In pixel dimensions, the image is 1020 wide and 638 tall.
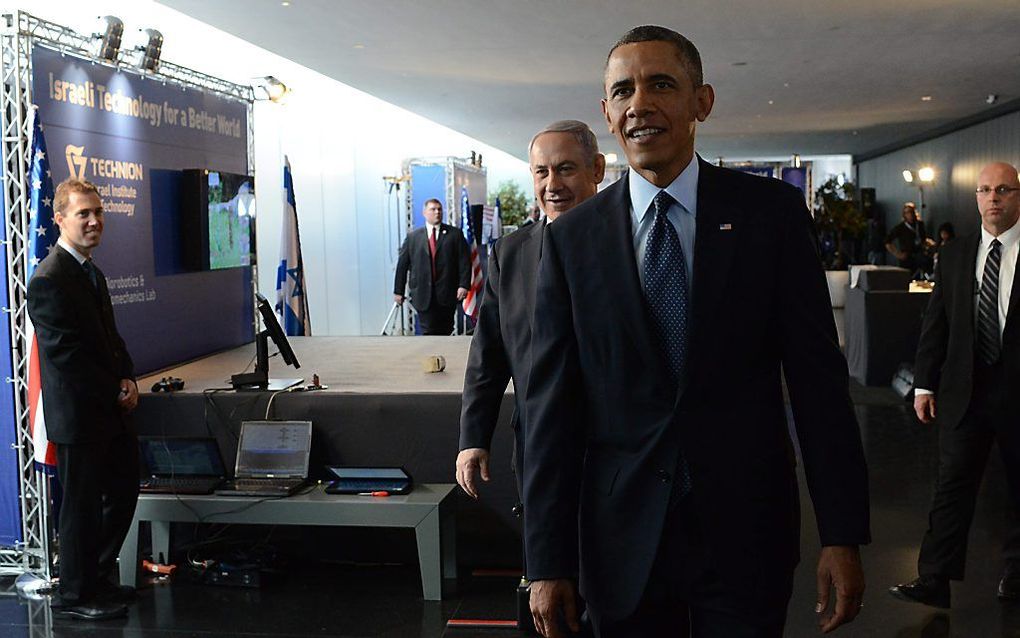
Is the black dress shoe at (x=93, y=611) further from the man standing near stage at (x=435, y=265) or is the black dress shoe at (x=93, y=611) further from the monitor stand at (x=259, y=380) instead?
the man standing near stage at (x=435, y=265)

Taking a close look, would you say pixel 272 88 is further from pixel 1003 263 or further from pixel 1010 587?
pixel 1010 587

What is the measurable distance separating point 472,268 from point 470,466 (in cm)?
868

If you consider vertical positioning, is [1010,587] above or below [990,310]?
below

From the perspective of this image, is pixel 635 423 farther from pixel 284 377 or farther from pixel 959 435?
pixel 284 377

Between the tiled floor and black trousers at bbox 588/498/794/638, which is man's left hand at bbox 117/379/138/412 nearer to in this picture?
the tiled floor

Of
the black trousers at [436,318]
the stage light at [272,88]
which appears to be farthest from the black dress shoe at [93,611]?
the black trousers at [436,318]

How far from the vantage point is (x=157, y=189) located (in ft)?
20.5

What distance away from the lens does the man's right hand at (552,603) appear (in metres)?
1.83

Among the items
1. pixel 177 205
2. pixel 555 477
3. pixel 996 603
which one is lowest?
pixel 996 603

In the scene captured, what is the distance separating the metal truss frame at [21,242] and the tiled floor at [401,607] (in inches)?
12.0

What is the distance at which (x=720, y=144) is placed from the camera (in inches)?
933

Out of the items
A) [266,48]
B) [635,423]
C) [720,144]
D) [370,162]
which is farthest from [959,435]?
[720,144]

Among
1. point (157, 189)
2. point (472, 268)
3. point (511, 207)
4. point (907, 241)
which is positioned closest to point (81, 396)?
point (157, 189)

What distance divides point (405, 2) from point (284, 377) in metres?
3.40
